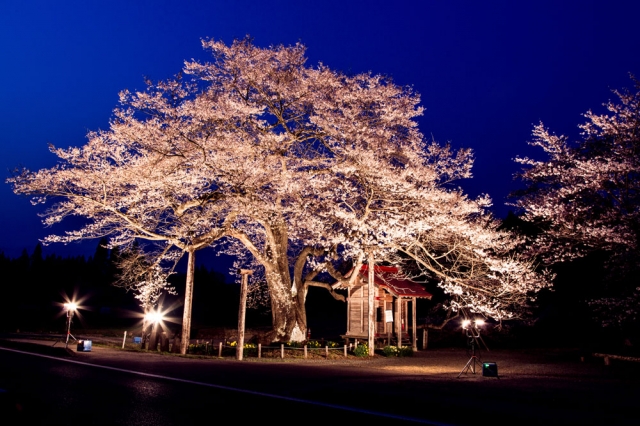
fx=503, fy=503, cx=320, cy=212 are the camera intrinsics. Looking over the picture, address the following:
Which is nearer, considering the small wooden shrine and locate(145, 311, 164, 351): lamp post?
locate(145, 311, 164, 351): lamp post

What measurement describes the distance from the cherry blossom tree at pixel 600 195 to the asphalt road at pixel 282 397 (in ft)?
25.2

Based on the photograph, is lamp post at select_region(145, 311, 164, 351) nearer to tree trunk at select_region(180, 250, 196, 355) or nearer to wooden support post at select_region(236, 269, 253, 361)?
tree trunk at select_region(180, 250, 196, 355)

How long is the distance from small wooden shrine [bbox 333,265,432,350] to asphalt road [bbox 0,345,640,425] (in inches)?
483

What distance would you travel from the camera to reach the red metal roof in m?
25.7

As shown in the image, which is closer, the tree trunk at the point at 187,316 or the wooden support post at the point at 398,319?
the tree trunk at the point at 187,316

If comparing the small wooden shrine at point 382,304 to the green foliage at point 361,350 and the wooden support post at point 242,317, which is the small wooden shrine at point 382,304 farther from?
the wooden support post at point 242,317

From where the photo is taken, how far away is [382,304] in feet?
92.3

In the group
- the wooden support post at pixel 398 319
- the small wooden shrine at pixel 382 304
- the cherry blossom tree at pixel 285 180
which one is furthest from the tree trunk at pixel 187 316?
the wooden support post at pixel 398 319

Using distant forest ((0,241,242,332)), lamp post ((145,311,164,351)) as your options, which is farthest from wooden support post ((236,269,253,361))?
distant forest ((0,241,242,332))

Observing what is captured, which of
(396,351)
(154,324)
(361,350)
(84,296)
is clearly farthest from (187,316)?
(84,296)

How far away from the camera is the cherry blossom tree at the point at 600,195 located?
63.0ft

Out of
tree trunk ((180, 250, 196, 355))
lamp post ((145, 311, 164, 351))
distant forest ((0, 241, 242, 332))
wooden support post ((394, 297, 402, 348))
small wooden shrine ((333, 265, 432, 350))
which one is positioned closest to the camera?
tree trunk ((180, 250, 196, 355))

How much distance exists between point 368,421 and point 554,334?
29649 millimetres

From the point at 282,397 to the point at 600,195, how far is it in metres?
17.4
